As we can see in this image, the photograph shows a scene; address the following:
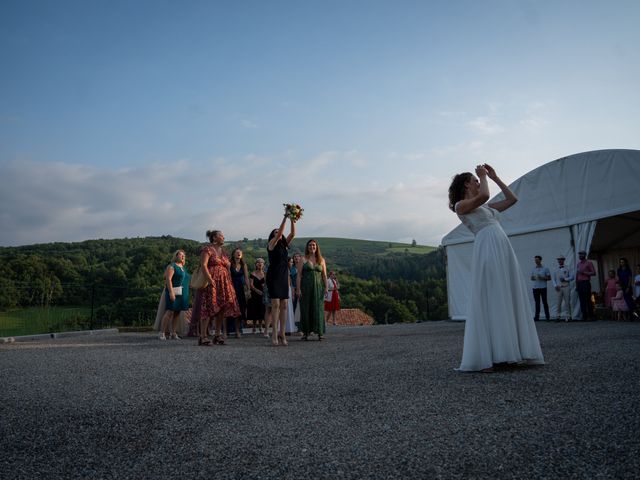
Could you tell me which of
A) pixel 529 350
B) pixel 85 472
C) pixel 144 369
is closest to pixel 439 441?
pixel 85 472

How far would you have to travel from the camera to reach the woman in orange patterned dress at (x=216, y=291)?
933 centimetres

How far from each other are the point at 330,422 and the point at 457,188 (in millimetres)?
3228

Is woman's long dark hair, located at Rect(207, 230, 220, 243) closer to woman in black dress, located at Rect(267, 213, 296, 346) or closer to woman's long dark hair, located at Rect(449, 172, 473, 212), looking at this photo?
woman in black dress, located at Rect(267, 213, 296, 346)

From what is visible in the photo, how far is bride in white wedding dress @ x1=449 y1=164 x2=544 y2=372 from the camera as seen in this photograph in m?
5.12

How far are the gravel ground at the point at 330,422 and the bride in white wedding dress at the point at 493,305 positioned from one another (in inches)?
8.6

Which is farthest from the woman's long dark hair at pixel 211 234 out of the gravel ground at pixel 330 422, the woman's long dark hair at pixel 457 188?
the woman's long dark hair at pixel 457 188

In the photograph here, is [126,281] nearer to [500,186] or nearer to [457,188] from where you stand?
[457,188]

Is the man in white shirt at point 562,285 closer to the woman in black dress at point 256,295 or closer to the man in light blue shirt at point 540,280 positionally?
the man in light blue shirt at point 540,280

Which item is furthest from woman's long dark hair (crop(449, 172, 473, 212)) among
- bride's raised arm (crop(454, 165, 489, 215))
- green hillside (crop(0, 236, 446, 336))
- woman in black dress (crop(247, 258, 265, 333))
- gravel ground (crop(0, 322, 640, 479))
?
green hillside (crop(0, 236, 446, 336))

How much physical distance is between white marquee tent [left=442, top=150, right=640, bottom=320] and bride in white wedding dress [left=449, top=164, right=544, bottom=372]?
37.5 ft

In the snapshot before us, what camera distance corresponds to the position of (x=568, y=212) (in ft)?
53.5

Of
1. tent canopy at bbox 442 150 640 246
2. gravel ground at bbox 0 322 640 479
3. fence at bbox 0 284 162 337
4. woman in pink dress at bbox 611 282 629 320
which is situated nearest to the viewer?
gravel ground at bbox 0 322 640 479

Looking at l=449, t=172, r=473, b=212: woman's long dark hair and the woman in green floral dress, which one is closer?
l=449, t=172, r=473, b=212: woman's long dark hair

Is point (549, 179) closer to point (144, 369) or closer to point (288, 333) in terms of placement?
point (288, 333)
